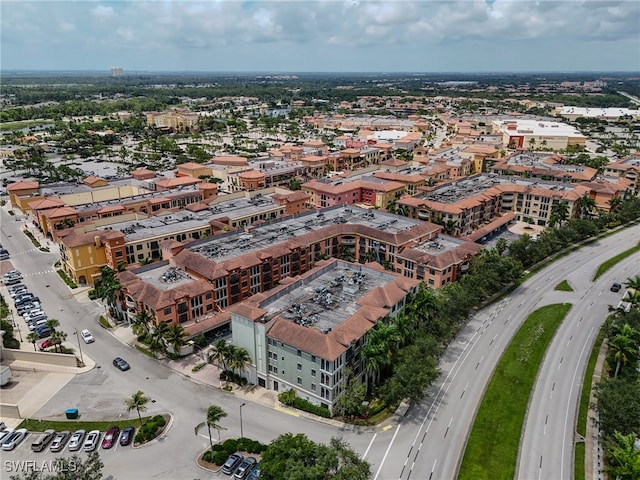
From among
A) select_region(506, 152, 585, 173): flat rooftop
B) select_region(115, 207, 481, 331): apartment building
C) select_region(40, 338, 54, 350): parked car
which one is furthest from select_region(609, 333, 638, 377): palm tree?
select_region(506, 152, 585, 173): flat rooftop

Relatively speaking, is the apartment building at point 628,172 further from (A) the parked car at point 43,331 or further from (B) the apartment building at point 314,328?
(A) the parked car at point 43,331

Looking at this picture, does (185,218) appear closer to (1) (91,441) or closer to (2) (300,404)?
(1) (91,441)

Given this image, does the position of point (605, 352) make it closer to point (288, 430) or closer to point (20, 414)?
point (288, 430)

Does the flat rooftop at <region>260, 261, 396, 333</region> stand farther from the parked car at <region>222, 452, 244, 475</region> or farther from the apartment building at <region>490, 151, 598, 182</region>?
the apartment building at <region>490, 151, 598, 182</region>

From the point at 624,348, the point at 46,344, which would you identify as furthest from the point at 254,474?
the point at 624,348

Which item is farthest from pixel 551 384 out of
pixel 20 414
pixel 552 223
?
pixel 20 414

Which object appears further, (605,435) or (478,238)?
(478,238)
